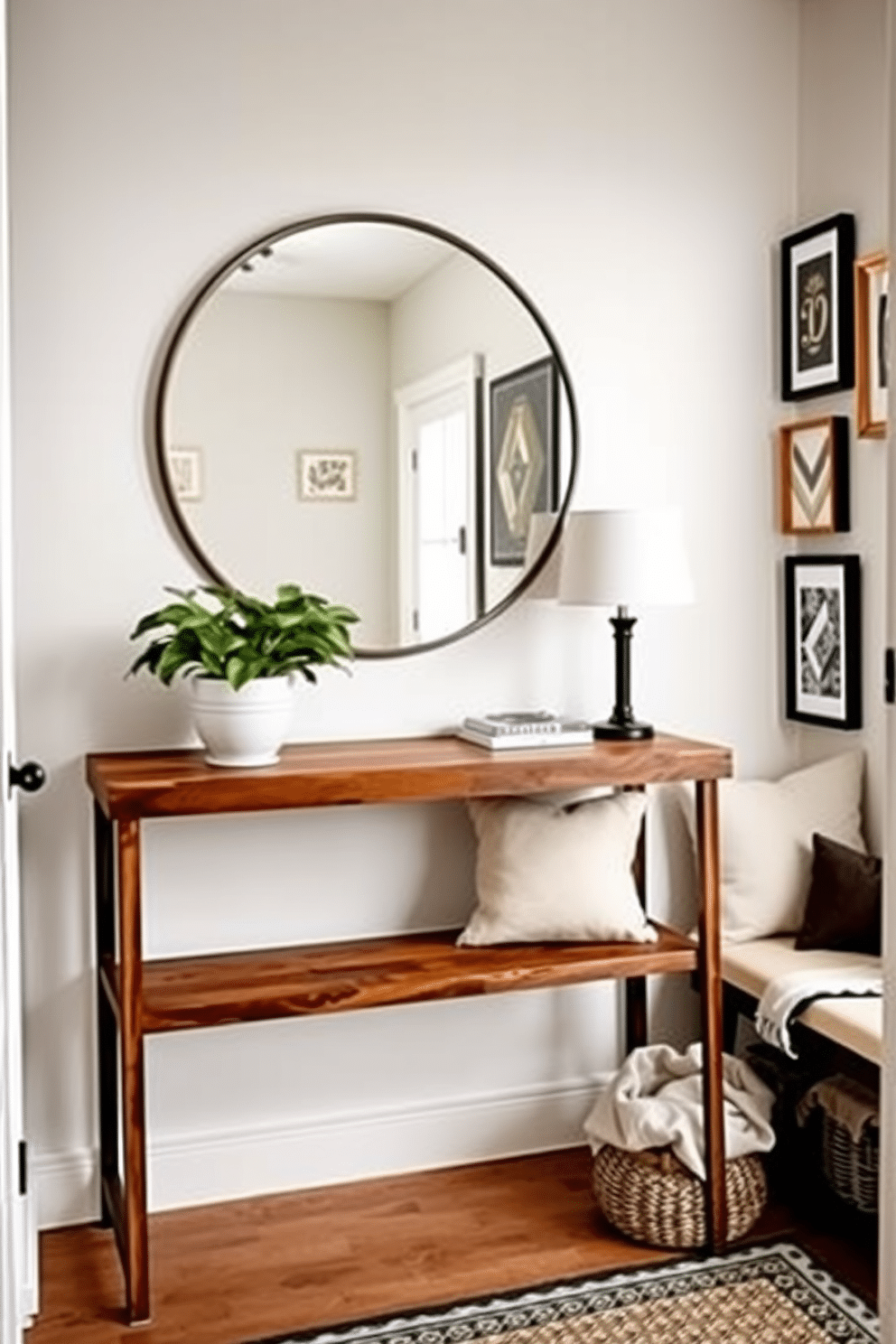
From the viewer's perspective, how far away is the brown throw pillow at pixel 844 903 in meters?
2.97

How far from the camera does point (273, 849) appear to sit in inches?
119

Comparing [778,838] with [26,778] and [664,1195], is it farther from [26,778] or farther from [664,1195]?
[26,778]

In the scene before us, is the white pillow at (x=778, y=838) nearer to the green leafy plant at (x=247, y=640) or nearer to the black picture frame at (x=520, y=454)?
the black picture frame at (x=520, y=454)


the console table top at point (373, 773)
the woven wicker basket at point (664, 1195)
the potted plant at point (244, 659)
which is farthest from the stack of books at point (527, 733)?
the woven wicker basket at point (664, 1195)

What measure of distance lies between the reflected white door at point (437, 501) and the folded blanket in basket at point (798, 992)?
102 centimetres

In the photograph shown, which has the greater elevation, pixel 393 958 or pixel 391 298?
pixel 391 298

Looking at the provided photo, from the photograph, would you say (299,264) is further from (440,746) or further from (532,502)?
(440,746)

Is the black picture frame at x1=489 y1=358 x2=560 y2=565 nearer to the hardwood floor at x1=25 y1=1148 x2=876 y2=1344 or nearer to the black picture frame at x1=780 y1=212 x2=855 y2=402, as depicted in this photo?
the black picture frame at x1=780 y1=212 x2=855 y2=402

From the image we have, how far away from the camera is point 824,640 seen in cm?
327

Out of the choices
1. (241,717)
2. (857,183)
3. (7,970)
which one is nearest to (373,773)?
(241,717)

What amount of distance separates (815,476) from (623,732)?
81 centimetres

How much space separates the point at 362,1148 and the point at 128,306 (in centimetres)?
187

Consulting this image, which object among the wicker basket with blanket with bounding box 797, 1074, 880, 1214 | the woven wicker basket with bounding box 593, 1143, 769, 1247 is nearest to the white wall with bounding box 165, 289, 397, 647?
the woven wicker basket with bounding box 593, 1143, 769, 1247

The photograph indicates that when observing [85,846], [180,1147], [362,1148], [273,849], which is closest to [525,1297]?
[362,1148]
